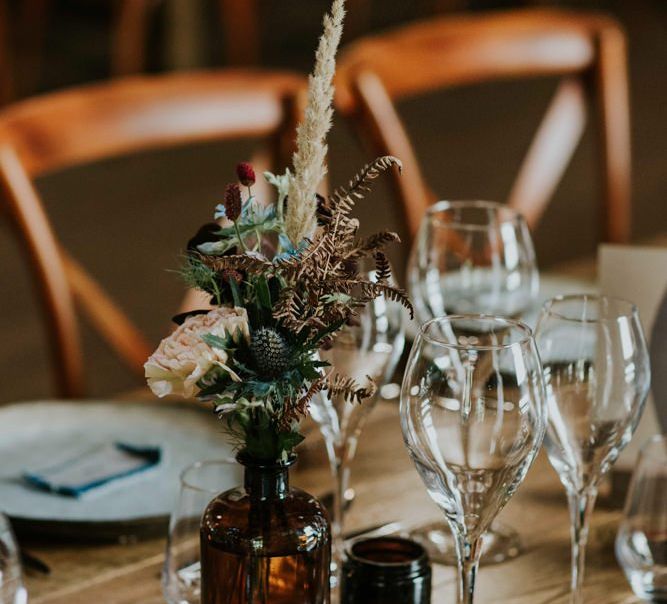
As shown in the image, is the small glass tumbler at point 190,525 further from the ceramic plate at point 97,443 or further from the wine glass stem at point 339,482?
the wine glass stem at point 339,482

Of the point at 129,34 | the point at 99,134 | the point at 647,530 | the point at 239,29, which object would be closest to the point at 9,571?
the point at 647,530

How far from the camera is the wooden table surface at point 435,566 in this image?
37.4 inches

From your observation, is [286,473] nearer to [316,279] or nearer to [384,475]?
[316,279]

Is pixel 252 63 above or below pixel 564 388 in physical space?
above

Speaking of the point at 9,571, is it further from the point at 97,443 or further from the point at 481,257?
the point at 481,257

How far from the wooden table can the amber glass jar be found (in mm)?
171

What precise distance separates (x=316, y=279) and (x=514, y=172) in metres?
4.03

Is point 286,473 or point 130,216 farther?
point 130,216

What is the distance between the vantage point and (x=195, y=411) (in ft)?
4.07

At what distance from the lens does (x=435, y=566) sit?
3.26ft

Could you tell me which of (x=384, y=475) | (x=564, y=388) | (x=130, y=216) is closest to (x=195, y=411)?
(x=384, y=475)

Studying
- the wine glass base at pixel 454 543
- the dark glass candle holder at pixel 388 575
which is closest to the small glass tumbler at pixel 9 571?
the dark glass candle holder at pixel 388 575

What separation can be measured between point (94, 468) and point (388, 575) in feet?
1.08

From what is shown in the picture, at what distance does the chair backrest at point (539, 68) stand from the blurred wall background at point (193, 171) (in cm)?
30
